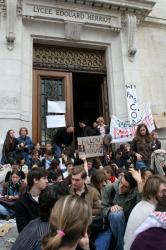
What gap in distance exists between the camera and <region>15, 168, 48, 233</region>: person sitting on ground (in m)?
3.50

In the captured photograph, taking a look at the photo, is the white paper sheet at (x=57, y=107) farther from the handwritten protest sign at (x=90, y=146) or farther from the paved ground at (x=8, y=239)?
the paved ground at (x=8, y=239)

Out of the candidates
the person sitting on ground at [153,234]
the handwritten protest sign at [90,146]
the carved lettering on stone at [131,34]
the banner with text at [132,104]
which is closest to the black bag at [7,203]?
the handwritten protest sign at [90,146]

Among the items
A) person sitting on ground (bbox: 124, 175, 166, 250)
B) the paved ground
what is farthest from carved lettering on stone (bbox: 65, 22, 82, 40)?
person sitting on ground (bbox: 124, 175, 166, 250)

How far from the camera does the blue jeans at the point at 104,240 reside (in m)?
4.18

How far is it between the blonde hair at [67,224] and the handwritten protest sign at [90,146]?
22.6ft

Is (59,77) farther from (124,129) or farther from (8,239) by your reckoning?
(8,239)

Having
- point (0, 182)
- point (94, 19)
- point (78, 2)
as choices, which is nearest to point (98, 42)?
point (94, 19)

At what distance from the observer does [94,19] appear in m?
12.4

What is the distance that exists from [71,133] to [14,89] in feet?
8.19

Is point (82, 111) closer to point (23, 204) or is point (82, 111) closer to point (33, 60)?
point (33, 60)

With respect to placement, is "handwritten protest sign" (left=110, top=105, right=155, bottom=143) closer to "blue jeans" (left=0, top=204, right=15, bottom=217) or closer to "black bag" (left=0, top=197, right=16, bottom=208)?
"black bag" (left=0, top=197, right=16, bottom=208)

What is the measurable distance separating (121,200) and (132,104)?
742 centimetres

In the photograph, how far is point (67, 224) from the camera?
1.85 m

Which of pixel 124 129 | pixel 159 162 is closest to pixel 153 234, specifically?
pixel 159 162
